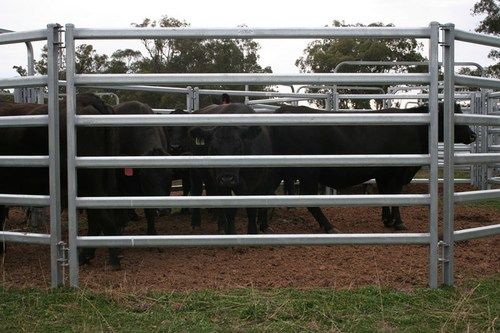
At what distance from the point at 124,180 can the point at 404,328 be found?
5.31m

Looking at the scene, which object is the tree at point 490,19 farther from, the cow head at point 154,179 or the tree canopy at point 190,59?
the cow head at point 154,179

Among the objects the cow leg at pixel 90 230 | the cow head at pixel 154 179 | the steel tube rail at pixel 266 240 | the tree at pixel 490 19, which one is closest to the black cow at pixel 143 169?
the cow head at pixel 154 179

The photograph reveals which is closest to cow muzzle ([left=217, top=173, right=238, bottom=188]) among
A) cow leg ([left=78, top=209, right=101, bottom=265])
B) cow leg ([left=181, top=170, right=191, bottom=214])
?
cow leg ([left=78, top=209, right=101, bottom=265])

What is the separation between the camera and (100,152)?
6113 mm

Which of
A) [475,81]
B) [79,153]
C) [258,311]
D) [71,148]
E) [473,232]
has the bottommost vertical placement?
[258,311]

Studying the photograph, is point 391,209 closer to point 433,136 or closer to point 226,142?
point 226,142

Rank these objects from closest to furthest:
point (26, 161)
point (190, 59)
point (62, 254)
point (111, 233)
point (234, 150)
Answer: point (62, 254) < point (26, 161) < point (111, 233) < point (234, 150) < point (190, 59)

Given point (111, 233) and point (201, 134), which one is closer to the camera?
point (111, 233)

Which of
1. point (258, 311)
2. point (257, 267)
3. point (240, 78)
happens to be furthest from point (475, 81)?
point (258, 311)

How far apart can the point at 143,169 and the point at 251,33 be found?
3.47 metres

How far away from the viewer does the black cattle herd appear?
6082 mm

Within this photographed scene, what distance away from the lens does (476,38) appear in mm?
5273

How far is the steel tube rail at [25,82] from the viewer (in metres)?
5.04

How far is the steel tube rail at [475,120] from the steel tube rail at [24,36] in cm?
336
